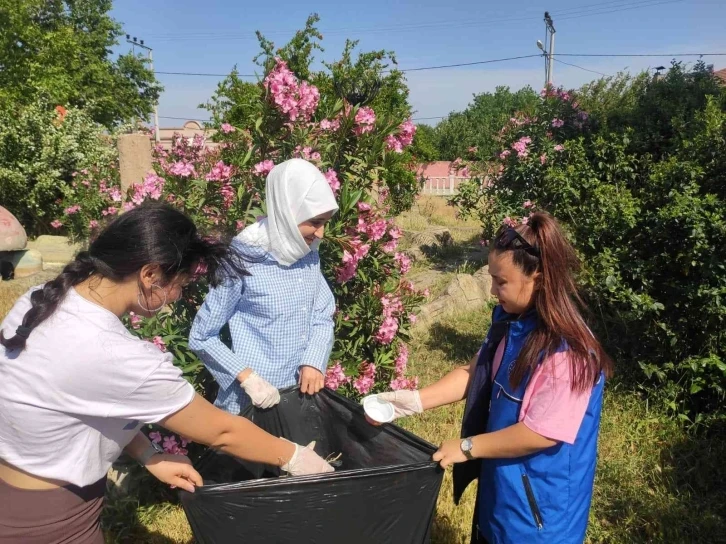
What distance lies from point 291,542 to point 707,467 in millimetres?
2556

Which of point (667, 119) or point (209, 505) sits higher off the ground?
point (667, 119)

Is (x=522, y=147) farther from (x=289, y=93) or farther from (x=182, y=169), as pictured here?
(x=182, y=169)

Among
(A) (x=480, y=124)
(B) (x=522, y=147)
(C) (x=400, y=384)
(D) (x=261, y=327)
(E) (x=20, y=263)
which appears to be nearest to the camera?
(D) (x=261, y=327)

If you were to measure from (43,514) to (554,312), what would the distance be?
1296mm

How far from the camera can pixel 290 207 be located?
6.46 feet

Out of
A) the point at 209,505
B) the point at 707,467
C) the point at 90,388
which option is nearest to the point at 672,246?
the point at 707,467

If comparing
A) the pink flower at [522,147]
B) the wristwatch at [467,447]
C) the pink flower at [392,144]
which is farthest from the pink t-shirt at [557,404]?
the pink flower at [522,147]

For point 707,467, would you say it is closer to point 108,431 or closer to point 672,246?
point 672,246

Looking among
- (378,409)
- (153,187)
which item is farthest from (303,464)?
(153,187)

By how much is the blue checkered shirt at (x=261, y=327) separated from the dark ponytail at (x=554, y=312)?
872 millimetres

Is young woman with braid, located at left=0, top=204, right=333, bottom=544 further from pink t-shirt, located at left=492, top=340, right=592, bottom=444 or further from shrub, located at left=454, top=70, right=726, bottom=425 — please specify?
shrub, located at left=454, top=70, right=726, bottom=425

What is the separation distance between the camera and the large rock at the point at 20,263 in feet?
26.6

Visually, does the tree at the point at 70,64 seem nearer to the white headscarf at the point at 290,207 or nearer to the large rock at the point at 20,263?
the large rock at the point at 20,263

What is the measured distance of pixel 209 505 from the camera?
1.44 metres
